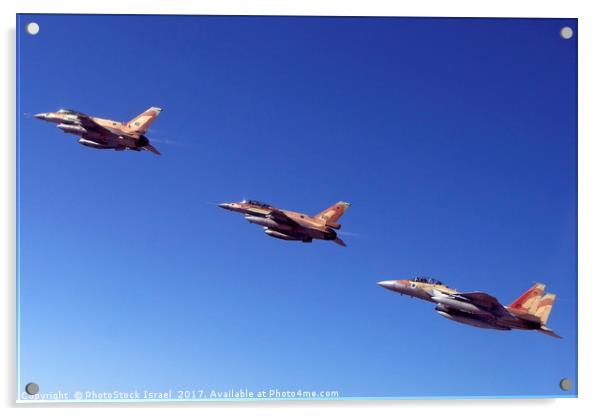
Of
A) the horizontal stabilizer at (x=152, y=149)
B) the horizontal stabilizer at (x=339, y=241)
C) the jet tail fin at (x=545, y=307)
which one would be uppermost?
the horizontal stabilizer at (x=152, y=149)

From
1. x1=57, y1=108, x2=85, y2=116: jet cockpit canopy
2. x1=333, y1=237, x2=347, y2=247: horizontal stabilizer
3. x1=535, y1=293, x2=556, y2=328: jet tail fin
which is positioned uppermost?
x1=57, y1=108, x2=85, y2=116: jet cockpit canopy

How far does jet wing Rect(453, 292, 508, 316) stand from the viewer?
509 cm

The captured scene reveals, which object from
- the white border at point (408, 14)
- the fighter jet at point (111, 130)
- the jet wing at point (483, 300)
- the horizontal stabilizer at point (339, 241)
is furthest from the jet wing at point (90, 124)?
the jet wing at point (483, 300)

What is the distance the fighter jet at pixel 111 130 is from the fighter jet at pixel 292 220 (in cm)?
61

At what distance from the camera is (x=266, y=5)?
4996 millimetres

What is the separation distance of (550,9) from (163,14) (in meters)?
2.21

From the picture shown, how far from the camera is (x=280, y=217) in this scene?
513cm

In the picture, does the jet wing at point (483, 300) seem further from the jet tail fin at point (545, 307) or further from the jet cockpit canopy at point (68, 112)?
the jet cockpit canopy at point (68, 112)

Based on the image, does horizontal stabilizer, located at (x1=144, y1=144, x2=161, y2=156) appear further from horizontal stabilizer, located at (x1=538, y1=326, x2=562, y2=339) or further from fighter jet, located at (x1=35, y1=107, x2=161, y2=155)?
horizontal stabilizer, located at (x1=538, y1=326, x2=562, y2=339)

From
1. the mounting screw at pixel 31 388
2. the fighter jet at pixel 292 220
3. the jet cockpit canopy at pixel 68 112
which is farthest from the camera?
the fighter jet at pixel 292 220

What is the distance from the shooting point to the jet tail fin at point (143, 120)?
198 inches

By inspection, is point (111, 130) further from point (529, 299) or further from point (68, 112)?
point (529, 299)

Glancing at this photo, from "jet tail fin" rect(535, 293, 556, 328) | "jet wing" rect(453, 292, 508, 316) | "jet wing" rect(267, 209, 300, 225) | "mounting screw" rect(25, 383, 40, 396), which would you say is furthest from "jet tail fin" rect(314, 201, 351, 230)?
"mounting screw" rect(25, 383, 40, 396)

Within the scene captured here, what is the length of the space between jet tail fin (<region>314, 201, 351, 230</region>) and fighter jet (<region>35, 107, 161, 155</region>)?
1.02m
